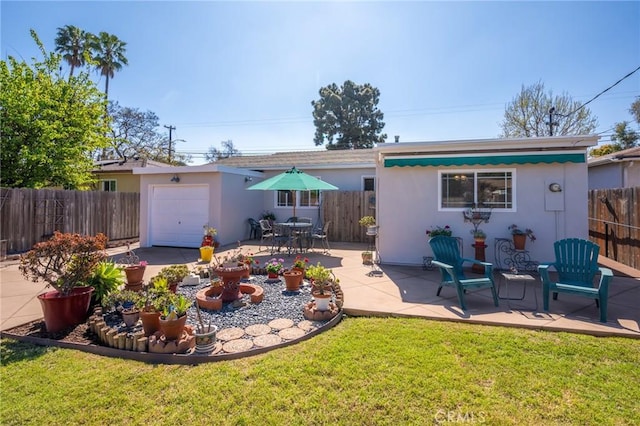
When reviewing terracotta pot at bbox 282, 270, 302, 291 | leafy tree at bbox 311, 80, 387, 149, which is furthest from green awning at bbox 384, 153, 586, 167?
leafy tree at bbox 311, 80, 387, 149

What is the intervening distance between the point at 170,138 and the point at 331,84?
18.9 meters

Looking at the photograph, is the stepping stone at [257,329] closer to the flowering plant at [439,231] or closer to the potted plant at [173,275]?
Result: the potted plant at [173,275]

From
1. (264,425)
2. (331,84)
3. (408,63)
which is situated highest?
(331,84)

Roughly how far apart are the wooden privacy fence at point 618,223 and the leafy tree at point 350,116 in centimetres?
2457

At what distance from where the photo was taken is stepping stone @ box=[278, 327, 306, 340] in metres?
3.98

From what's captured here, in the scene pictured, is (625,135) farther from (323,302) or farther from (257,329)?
(257,329)

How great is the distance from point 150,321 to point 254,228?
33.3 ft

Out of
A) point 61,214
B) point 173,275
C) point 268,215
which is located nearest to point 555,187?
point 173,275

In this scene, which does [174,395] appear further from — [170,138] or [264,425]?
[170,138]

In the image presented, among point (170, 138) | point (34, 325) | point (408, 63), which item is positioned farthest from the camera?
point (170, 138)

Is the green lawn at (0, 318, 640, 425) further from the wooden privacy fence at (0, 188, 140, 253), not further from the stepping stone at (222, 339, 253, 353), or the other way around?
the wooden privacy fence at (0, 188, 140, 253)

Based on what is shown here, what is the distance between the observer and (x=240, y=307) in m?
5.17

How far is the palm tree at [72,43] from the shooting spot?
75.5 feet

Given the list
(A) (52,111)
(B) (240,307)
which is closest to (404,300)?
(B) (240,307)
